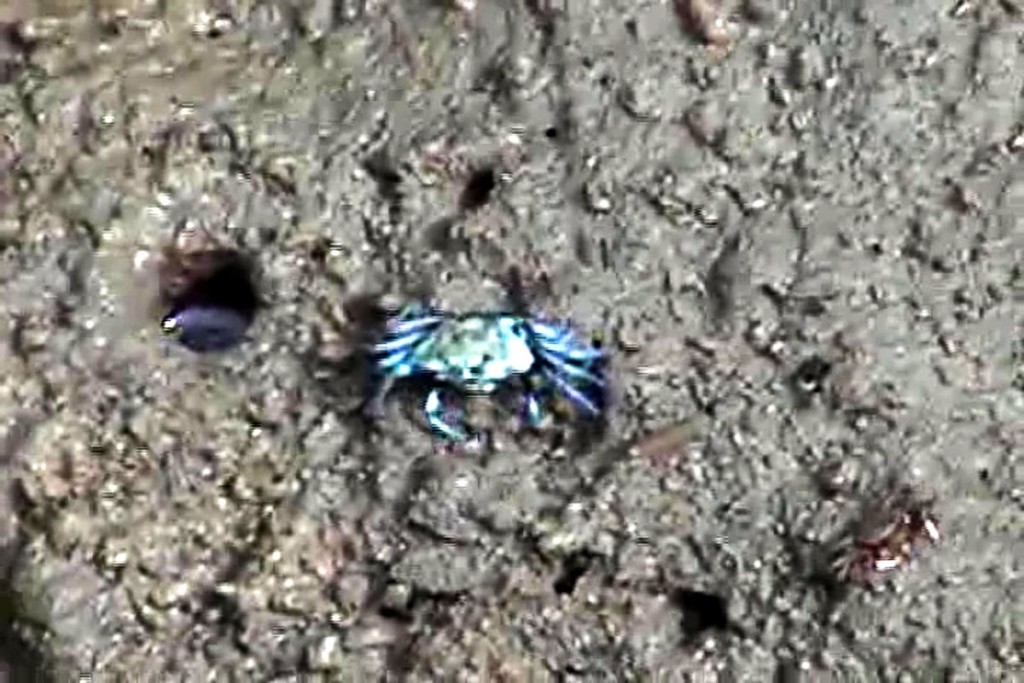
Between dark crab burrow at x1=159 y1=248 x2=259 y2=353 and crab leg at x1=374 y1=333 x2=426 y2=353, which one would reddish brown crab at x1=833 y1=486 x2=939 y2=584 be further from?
dark crab burrow at x1=159 y1=248 x2=259 y2=353

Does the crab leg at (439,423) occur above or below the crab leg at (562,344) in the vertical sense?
below

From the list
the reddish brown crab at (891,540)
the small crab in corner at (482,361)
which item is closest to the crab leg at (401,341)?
the small crab in corner at (482,361)

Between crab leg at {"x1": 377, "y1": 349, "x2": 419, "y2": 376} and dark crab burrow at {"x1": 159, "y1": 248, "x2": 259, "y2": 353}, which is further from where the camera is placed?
dark crab burrow at {"x1": 159, "y1": 248, "x2": 259, "y2": 353}

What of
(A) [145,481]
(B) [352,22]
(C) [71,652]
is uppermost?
(B) [352,22]

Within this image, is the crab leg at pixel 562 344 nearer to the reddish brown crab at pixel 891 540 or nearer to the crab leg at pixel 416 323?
the crab leg at pixel 416 323

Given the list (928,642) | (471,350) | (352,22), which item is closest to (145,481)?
(471,350)

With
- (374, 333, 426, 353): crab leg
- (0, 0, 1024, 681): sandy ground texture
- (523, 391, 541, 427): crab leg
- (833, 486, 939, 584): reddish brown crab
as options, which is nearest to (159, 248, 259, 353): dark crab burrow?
(0, 0, 1024, 681): sandy ground texture

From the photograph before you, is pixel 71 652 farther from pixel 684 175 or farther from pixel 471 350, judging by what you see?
pixel 684 175
